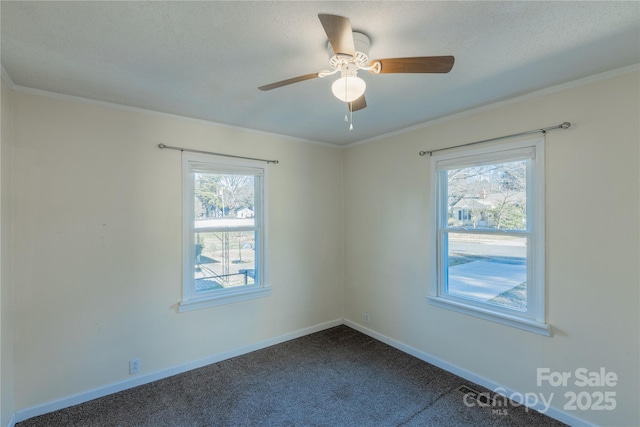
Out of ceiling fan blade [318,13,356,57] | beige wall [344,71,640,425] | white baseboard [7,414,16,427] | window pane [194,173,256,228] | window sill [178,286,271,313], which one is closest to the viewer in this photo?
ceiling fan blade [318,13,356,57]

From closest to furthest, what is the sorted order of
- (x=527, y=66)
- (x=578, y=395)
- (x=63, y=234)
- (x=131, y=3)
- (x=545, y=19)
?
(x=131, y=3), (x=545, y=19), (x=527, y=66), (x=578, y=395), (x=63, y=234)

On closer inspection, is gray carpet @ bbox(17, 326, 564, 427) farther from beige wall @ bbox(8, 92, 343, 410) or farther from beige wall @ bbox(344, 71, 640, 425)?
beige wall @ bbox(344, 71, 640, 425)

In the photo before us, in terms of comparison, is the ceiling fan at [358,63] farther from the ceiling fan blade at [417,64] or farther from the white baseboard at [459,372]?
the white baseboard at [459,372]

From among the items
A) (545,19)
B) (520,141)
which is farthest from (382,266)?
(545,19)

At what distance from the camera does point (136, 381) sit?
8.89 ft

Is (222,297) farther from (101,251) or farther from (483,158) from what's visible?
(483,158)

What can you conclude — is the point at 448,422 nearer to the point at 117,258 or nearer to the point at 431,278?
the point at 431,278

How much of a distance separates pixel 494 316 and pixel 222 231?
109 inches

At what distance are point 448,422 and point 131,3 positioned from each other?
10.7 feet

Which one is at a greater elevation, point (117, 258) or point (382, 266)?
point (117, 258)

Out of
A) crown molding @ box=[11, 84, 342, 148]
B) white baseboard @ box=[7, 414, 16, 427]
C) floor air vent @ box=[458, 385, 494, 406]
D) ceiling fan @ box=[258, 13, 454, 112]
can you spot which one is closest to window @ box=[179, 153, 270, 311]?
crown molding @ box=[11, 84, 342, 148]

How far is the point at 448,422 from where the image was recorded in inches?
88.7

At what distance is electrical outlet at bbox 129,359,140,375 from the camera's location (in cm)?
269

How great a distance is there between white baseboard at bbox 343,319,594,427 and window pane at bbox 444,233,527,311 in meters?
0.70
